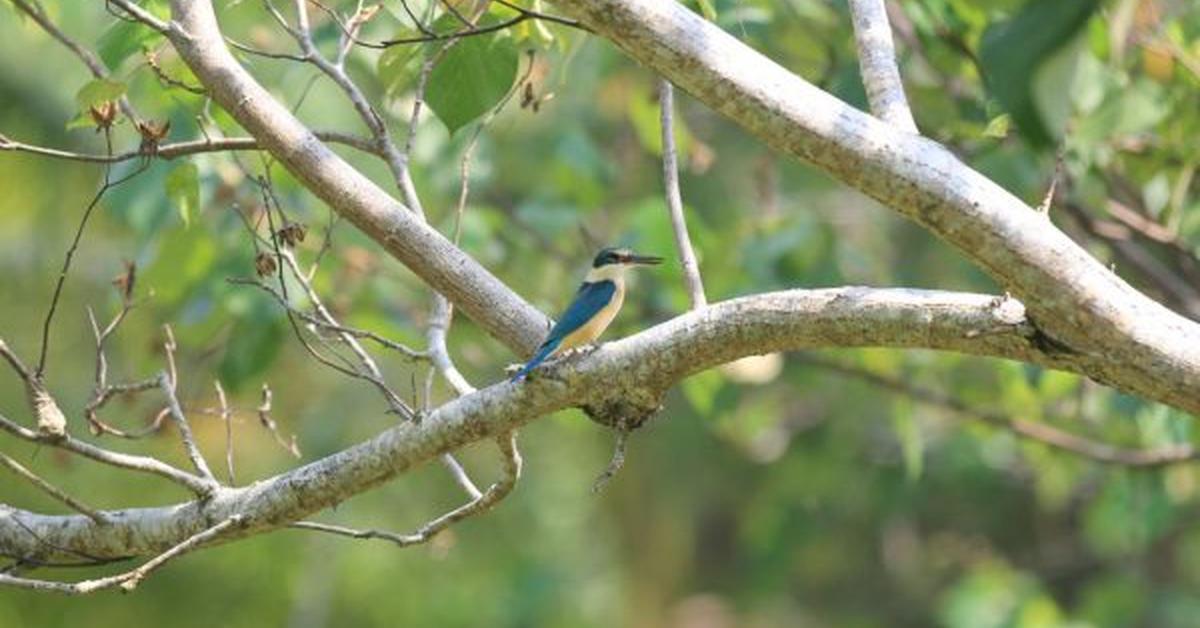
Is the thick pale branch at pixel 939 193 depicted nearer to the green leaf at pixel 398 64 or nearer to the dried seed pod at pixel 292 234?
the dried seed pod at pixel 292 234

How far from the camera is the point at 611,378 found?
3.48 meters

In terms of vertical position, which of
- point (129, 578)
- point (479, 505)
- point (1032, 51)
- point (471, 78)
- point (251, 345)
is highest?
point (251, 345)

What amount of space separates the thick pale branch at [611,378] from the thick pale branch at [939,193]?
0.29 ft

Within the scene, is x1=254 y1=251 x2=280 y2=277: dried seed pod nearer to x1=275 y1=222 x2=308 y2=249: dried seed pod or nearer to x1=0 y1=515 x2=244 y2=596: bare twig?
x1=275 y1=222 x2=308 y2=249: dried seed pod

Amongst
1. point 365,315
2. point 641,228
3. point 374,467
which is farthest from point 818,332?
point 365,315

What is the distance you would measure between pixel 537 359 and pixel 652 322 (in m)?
3.97

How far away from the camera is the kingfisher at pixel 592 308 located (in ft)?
12.5

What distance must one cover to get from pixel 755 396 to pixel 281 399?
160 inches

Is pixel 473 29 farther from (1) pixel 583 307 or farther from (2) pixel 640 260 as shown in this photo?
(2) pixel 640 260

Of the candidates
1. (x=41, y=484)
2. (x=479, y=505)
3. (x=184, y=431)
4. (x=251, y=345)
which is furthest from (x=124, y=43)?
(x=251, y=345)

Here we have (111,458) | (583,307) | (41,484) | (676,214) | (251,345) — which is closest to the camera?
(41,484)

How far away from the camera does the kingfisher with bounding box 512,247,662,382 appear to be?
3795 millimetres

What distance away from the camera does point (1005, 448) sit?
37.0 feet

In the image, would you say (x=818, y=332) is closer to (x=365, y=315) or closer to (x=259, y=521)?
(x=259, y=521)
